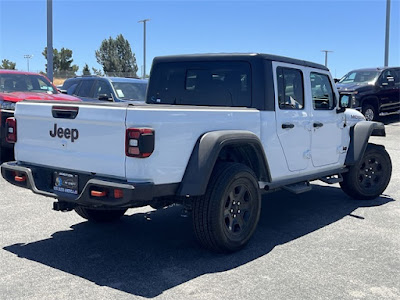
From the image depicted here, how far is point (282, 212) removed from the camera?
640 cm

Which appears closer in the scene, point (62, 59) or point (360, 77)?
point (360, 77)

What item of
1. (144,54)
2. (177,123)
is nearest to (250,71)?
(177,123)

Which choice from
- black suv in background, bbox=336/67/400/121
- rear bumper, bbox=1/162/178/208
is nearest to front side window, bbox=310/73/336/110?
rear bumper, bbox=1/162/178/208

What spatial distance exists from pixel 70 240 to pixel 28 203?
1736 millimetres

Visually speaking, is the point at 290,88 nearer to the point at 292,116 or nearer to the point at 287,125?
the point at 292,116

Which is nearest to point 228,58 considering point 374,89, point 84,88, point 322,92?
point 322,92

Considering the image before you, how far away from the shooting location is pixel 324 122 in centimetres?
609

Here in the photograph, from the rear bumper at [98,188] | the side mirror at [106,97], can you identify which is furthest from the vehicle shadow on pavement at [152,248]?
the side mirror at [106,97]

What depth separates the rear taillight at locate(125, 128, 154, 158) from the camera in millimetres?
3857

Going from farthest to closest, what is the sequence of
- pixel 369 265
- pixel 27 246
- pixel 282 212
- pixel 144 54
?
pixel 144 54 < pixel 282 212 < pixel 27 246 < pixel 369 265

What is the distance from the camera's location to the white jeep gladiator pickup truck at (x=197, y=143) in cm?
400

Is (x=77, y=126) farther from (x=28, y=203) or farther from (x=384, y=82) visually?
(x=384, y=82)

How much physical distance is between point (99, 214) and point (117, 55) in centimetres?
6450

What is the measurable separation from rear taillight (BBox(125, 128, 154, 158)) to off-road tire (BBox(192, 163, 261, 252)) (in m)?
0.82
